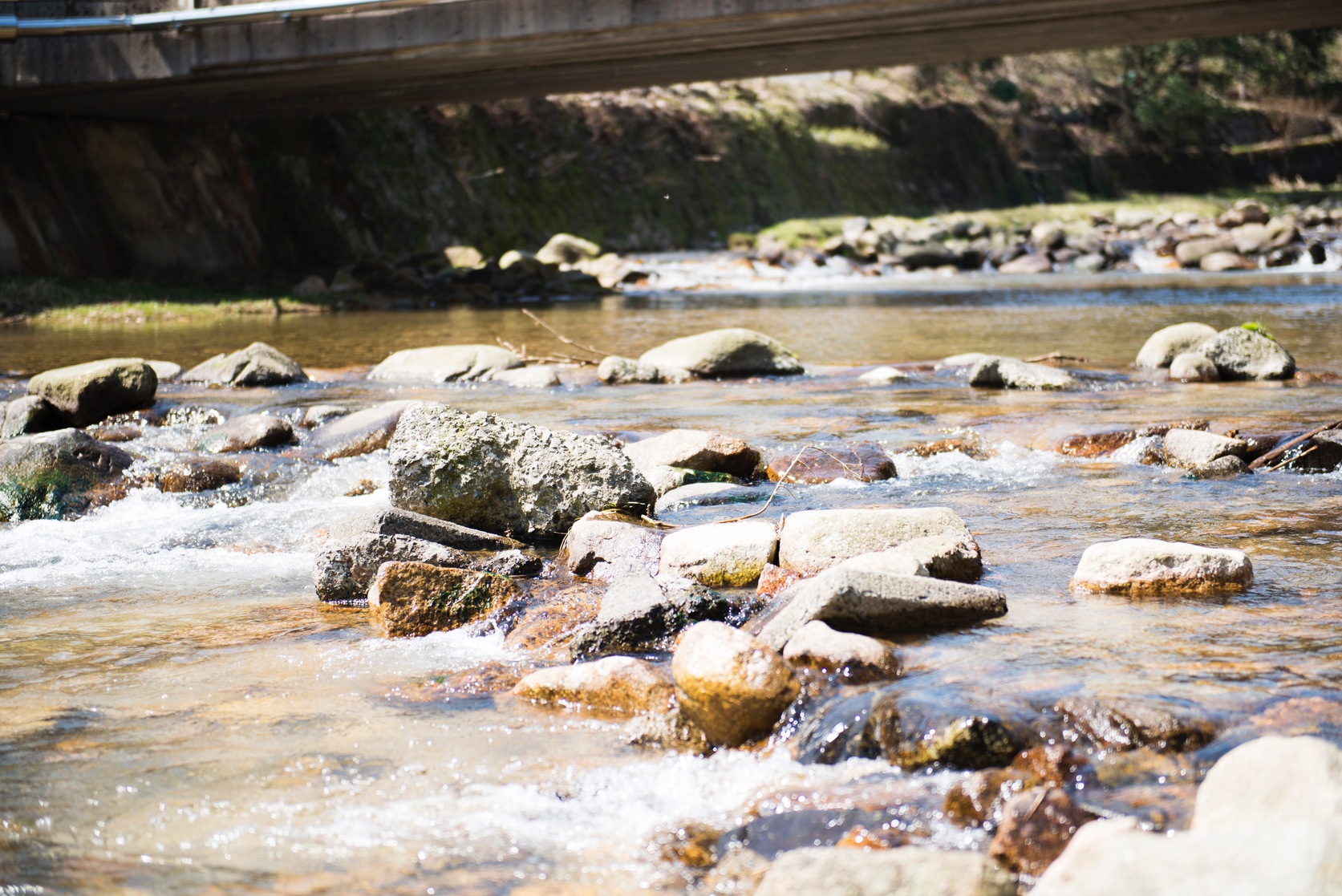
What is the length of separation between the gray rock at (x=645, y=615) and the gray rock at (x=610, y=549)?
0.51 metres

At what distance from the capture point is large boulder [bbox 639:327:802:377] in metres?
11.2

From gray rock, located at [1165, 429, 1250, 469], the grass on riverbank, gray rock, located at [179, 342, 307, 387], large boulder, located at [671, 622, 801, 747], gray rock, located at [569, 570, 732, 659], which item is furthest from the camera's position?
the grass on riverbank

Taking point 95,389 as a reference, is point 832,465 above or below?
below

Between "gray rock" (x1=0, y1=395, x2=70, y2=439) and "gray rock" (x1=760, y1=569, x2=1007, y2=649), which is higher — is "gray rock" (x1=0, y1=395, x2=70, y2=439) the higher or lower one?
the lower one

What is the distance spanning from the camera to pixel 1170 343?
10891mm

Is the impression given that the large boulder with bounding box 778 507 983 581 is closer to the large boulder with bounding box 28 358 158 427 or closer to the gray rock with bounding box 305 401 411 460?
the gray rock with bounding box 305 401 411 460

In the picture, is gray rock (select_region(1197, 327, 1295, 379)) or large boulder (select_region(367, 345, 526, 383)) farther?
large boulder (select_region(367, 345, 526, 383))

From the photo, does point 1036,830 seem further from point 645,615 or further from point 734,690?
point 645,615

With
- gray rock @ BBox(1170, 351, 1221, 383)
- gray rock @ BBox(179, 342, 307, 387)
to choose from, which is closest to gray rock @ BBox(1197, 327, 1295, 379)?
gray rock @ BBox(1170, 351, 1221, 383)

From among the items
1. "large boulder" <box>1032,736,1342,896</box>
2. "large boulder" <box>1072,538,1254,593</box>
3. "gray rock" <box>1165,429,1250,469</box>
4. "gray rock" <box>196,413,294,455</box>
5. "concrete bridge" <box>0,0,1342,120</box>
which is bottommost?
"gray rock" <box>196,413,294,455</box>

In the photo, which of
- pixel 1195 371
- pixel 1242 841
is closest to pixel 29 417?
pixel 1242 841

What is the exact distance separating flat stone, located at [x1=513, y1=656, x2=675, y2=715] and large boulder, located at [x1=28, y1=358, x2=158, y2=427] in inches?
259

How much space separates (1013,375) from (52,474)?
7257 millimetres

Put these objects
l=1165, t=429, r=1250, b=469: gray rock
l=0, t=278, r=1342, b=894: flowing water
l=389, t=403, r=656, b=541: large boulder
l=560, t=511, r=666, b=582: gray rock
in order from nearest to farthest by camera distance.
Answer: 1. l=0, t=278, r=1342, b=894: flowing water
2. l=560, t=511, r=666, b=582: gray rock
3. l=389, t=403, r=656, b=541: large boulder
4. l=1165, t=429, r=1250, b=469: gray rock
